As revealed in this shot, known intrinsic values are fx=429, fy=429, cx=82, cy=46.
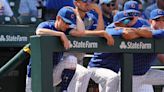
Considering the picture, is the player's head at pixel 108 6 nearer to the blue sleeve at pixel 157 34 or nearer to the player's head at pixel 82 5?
the player's head at pixel 82 5

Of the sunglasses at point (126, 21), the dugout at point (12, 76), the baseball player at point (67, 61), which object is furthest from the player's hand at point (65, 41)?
the dugout at point (12, 76)

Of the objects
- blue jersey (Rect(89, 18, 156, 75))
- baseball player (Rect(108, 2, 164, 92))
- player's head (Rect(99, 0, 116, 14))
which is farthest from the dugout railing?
player's head (Rect(99, 0, 116, 14))

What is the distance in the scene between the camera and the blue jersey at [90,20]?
4.43 m

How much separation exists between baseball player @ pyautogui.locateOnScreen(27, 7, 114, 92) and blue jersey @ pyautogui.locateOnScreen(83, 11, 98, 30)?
0.78 meters

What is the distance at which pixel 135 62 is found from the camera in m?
3.54

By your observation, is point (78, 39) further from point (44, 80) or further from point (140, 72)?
point (140, 72)

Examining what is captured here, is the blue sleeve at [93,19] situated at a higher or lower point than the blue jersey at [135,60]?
higher

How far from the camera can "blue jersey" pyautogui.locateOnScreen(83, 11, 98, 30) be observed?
14.5ft

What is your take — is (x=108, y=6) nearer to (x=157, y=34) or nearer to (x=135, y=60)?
(x=135, y=60)

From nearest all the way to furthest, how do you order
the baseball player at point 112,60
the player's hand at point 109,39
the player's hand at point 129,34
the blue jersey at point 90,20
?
the player's hand at point 109,39 < the player's hand at point 129,34 < the baseball player at point 112,60 < the blue jersey at point 90,20

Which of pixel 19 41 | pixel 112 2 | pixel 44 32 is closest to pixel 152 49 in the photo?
pixel 44 32

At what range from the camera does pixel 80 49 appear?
2830 mm

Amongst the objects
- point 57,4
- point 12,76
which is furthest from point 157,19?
point 12,76

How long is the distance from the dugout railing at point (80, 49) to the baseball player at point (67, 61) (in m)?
0.12
